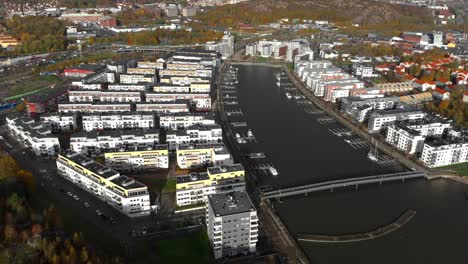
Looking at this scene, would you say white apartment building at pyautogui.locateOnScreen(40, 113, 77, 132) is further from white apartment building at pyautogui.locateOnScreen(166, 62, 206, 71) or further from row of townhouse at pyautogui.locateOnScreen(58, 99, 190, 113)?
white apartment building at pyautogui.locateOnScreen(166, 62, 206, 71)

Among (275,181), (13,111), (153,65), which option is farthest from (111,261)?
(153,65)

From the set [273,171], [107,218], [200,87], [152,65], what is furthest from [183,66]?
[107,218]

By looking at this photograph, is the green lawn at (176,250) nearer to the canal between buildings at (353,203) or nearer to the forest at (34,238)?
the forest at (34,238)

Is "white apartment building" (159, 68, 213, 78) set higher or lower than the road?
higher

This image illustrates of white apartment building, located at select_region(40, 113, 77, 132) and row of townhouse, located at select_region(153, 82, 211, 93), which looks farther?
row of townhouse, located at select_region(153, 82, 211, 93)

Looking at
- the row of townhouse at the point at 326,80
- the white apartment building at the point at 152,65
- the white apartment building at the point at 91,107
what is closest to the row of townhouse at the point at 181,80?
the white apartment building at the point at 152,65

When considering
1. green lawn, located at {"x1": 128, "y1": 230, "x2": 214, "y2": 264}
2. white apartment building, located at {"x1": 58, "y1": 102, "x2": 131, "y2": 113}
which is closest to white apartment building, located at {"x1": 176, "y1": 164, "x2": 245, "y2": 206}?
green lawn, located at {"x1": 128, "y1": 230, "x2": 214, "y2": 264}

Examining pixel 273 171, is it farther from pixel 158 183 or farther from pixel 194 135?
pixel 158 183
